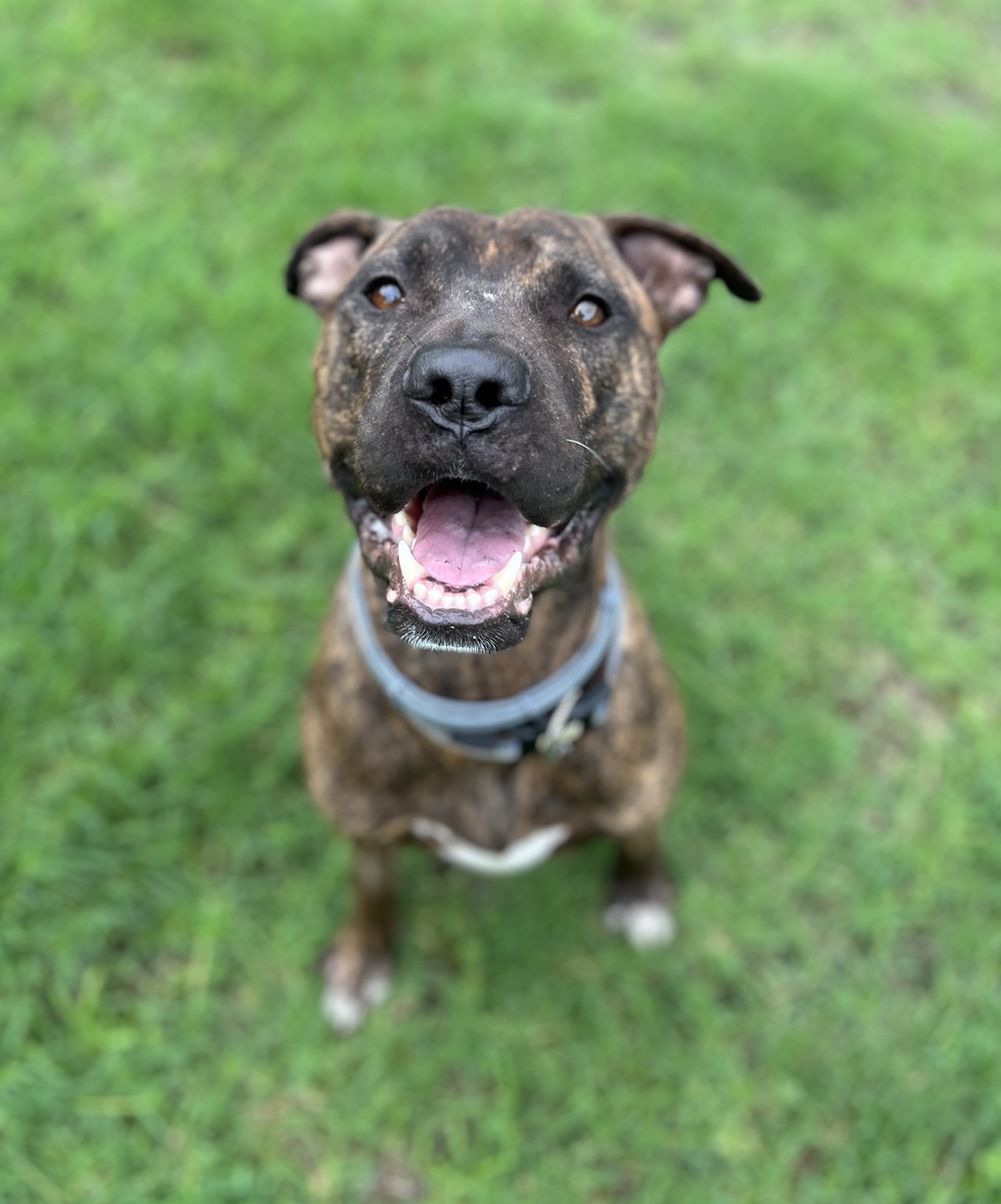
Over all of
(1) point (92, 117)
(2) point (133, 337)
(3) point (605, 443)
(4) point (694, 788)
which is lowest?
(4) point (694, 788)

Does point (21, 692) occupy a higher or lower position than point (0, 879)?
higher

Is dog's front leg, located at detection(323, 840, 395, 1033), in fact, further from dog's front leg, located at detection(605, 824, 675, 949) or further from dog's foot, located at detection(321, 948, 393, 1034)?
dog's front leg, located at detection(605, 824, 675, 949)

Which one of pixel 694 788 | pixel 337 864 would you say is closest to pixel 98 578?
pixel 337 864

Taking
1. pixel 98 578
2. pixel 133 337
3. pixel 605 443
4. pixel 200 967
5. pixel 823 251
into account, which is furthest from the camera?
pixel 823 251

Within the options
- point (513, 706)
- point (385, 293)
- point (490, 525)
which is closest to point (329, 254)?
point (385, 293)

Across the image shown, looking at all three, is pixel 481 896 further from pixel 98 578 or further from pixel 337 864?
pixel 98 578

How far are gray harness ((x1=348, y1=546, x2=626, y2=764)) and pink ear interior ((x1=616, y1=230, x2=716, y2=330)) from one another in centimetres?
77

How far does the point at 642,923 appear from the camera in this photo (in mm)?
3467

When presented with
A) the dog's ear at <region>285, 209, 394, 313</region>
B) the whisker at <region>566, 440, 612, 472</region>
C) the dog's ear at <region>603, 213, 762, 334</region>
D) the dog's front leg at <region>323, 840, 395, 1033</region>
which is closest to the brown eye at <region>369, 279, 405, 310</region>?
the dog's ear at <region>285, 209, 394, 313</region>

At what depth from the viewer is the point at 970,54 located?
5.57 m

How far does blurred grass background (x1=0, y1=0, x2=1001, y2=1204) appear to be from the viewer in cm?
321

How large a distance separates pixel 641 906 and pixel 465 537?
75.4 inches

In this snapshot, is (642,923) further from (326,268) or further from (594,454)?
(326,268)

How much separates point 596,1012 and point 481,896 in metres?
0.54
